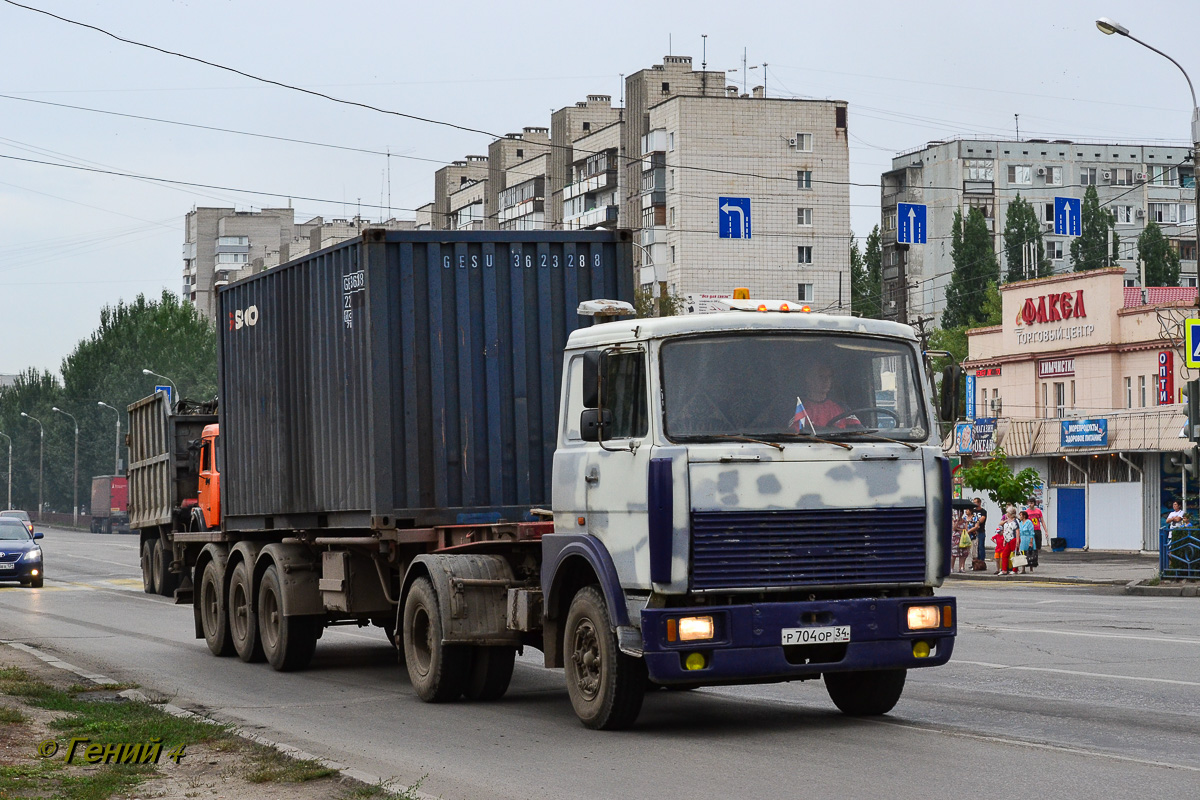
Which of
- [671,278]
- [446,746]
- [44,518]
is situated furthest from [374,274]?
[44,518]

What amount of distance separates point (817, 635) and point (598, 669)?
1471 mm

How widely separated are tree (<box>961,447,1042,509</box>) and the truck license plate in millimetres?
32341

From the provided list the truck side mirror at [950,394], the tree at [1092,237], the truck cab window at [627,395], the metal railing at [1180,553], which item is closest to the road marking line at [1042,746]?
the truck side mirror at [950,394]

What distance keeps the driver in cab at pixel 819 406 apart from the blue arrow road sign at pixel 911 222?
2824 cm

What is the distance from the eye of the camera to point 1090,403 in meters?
49.6

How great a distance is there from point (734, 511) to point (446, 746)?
2.34 m

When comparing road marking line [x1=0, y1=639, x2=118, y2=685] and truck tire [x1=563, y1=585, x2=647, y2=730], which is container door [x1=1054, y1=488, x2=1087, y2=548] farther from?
truck tire [x1=563, y1=585, x2=647, y2=730]

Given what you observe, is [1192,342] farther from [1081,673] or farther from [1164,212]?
[1164,212]

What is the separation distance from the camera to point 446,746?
9.87 metres

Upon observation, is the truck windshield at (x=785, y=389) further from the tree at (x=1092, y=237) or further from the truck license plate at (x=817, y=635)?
the tree at (x=1092, y=237)

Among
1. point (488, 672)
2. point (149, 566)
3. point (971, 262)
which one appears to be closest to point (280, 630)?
point (488, 672)

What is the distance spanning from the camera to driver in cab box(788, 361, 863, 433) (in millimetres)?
9633

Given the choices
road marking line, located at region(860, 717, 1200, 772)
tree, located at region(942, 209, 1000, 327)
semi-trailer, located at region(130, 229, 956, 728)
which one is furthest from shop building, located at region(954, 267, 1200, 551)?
road marking line, located at region(860, 717, 1200, 772)

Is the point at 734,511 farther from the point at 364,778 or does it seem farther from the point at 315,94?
the point at 315,94
